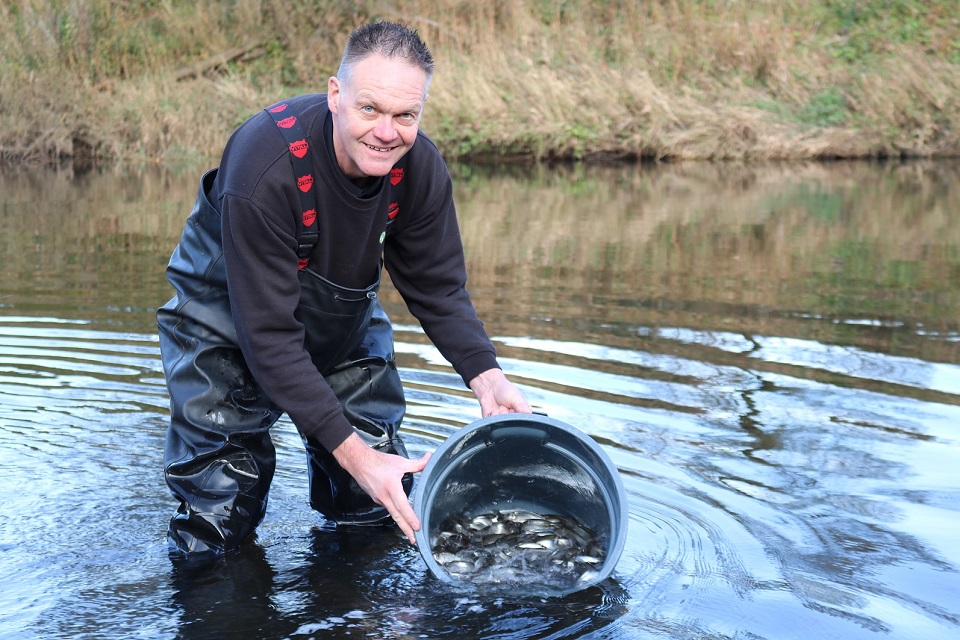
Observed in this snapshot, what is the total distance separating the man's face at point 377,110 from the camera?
2.97m

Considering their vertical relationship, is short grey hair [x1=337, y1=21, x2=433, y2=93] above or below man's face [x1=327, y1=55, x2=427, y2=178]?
above

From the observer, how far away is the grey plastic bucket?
125 inches

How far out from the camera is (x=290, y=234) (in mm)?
3100

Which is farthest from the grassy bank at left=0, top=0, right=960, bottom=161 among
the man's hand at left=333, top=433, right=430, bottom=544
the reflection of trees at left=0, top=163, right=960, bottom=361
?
the man's hand at left=333, top=433, right=430, bottom=544

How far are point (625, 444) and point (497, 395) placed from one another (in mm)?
1372

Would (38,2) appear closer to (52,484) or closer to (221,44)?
(221,44)

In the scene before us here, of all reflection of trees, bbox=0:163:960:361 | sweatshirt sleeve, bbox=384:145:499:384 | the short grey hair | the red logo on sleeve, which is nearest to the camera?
the short grey hair

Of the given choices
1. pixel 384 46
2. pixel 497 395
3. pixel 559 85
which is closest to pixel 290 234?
pixel 384 46

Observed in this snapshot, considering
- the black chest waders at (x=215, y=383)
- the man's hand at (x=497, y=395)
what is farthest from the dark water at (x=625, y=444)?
the man's hand at (x=497, y=395)

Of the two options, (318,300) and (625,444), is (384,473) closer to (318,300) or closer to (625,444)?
(318,300)

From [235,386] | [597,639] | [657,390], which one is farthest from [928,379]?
[235,386]

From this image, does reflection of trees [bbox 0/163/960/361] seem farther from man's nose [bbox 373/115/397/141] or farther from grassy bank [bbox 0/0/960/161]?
man's nose [bbox 373/115/397/141]

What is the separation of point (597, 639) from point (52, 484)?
7.46 ft

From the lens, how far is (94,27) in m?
19.2
